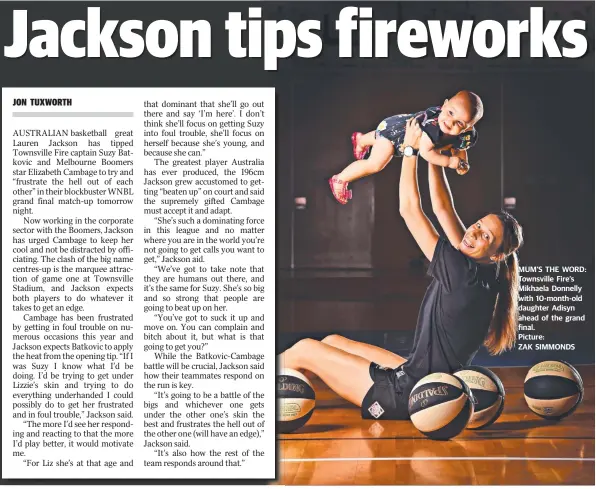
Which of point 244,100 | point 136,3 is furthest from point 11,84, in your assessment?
point 244,100

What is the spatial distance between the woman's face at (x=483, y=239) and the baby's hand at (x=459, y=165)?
0.26 meters

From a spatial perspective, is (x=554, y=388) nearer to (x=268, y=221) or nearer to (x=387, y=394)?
(x=387, y=394)

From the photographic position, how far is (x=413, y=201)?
441cm

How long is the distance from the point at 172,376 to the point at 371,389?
101cm

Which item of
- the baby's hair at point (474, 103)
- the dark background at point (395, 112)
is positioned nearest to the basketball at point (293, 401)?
the dark background at point (395, 112)

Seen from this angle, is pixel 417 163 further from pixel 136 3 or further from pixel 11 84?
pixel 11 84

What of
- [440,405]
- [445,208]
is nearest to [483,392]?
[440,405]

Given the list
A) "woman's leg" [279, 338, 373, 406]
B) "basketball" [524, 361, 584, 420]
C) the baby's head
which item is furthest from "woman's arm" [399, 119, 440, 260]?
"basketball" [524, 361, 584, 420]

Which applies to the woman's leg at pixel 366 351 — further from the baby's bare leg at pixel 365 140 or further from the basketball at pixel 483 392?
the baby's bare leg at pixel 365 140

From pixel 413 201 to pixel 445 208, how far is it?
0.16 m

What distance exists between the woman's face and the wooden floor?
595 millimetres

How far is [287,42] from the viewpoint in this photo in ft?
14.3

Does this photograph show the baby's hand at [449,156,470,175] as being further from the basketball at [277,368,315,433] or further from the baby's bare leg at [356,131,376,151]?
the basketball at [277,368,315,433]

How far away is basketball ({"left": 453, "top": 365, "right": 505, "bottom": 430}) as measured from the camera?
14.1 ft
